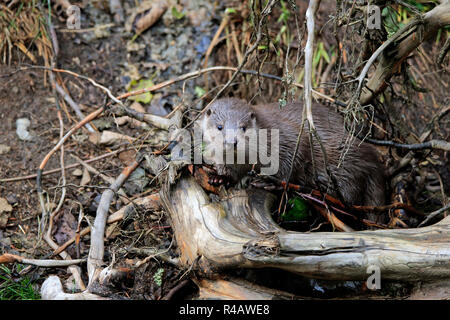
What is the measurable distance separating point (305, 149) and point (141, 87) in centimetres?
172

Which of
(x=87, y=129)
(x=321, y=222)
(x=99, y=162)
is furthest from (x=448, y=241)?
(x=87, y=129)

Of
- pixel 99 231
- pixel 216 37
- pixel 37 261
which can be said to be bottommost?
pixel 37 261

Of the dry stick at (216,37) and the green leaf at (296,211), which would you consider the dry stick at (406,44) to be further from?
the dry stick at (216,37)

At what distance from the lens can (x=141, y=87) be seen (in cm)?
438

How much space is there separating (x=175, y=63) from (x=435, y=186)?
2497mm

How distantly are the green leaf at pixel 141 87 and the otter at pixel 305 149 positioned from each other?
1.08 metres

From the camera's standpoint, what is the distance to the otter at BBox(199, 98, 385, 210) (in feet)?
10.5

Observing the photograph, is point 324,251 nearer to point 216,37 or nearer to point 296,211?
point 296,211

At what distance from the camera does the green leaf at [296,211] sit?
3.11 metres

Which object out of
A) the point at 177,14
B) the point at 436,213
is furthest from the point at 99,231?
the point at 177,14

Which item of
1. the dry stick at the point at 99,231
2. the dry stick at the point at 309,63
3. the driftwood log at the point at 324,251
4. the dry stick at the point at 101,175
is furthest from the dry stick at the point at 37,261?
the dry stick at the point at 309,63

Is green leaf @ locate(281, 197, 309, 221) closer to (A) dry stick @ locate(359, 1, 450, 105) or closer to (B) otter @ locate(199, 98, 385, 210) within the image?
(B) otter @ locate(199, 98, 385, 210)

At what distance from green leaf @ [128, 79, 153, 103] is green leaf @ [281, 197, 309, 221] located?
1769 millimetres

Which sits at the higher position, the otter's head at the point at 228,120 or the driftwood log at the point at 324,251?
the otter's head at the point at 228,120
